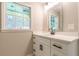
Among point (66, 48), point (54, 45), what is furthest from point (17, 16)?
point (66, 48)

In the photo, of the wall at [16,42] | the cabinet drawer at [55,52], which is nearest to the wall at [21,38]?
the wall at [16,42]

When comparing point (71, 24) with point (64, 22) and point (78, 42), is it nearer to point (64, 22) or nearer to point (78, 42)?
point (64, 22)

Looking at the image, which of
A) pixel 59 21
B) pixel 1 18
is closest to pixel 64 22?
pixel 59 21

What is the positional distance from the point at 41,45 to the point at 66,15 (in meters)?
0.44

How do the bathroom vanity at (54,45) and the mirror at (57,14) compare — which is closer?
the bathroom vanity at (54,45)

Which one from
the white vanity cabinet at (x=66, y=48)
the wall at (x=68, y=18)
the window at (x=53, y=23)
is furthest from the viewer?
the window at (x=53, y=23)

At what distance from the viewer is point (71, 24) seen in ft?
3.91

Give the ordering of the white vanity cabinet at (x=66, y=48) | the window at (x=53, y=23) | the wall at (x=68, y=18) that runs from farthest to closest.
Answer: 1. the window at (x=53, y=23)
2. the wall at (x=68, y=18)
3. the white vanity cabinet at (x=66, y=48)

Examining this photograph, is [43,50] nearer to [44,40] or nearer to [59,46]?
[44,40]

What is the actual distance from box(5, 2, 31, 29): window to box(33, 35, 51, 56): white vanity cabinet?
0.60 feet

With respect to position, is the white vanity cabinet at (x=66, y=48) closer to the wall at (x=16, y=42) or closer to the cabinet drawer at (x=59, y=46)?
the cabinet drawer at (x=59, y=46)

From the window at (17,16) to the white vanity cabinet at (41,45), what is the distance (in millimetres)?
184

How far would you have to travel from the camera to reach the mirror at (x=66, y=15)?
115 centimetres

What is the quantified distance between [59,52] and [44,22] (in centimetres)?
38
